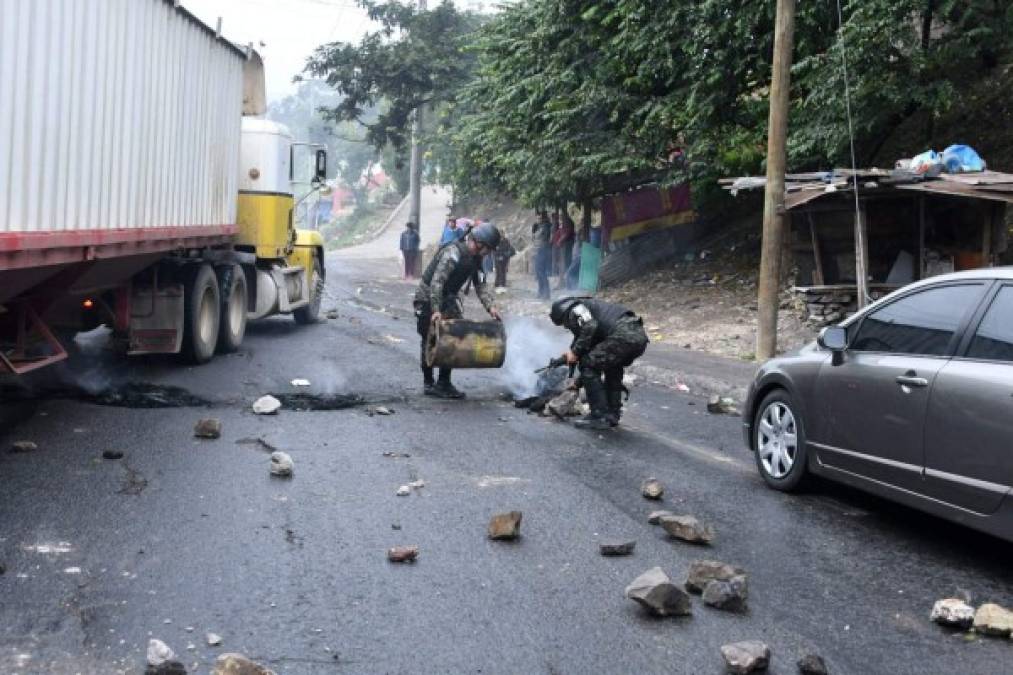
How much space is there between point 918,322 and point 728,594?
2.19 metres

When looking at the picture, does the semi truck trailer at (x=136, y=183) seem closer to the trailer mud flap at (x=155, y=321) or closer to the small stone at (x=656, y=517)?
the trailer mud flap at (x=155, y=321)

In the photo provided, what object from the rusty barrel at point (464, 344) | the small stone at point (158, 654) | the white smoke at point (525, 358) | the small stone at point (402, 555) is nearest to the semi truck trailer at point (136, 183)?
the rusty barrel at point (464, 344)

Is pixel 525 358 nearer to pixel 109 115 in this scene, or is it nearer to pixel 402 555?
pixel 109 115

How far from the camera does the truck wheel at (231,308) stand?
12969 millimetres

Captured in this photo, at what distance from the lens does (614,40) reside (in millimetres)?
18578

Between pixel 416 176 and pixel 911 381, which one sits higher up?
pixel 416 176

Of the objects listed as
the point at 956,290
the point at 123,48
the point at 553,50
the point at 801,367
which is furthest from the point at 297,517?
the point at 553,50

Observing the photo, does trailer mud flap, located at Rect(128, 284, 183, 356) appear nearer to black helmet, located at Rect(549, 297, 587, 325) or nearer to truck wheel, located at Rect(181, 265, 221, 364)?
truck wheel, located at Rect(181, 265, 221, 364)

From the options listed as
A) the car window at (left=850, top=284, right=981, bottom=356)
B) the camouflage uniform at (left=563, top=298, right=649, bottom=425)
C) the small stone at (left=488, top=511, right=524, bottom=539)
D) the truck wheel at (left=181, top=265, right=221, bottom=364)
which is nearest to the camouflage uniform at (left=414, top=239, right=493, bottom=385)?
the camouflage uniform at (left=563, top=298, right=649, bottom=425)

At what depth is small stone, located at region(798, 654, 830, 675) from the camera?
3.88 meters

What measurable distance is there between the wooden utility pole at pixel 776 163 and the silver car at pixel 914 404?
234 inches

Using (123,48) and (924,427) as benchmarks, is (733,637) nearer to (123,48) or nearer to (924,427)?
(924,427)

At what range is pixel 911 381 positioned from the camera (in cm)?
554

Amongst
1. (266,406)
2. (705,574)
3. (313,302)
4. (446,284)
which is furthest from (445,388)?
(313,302)
